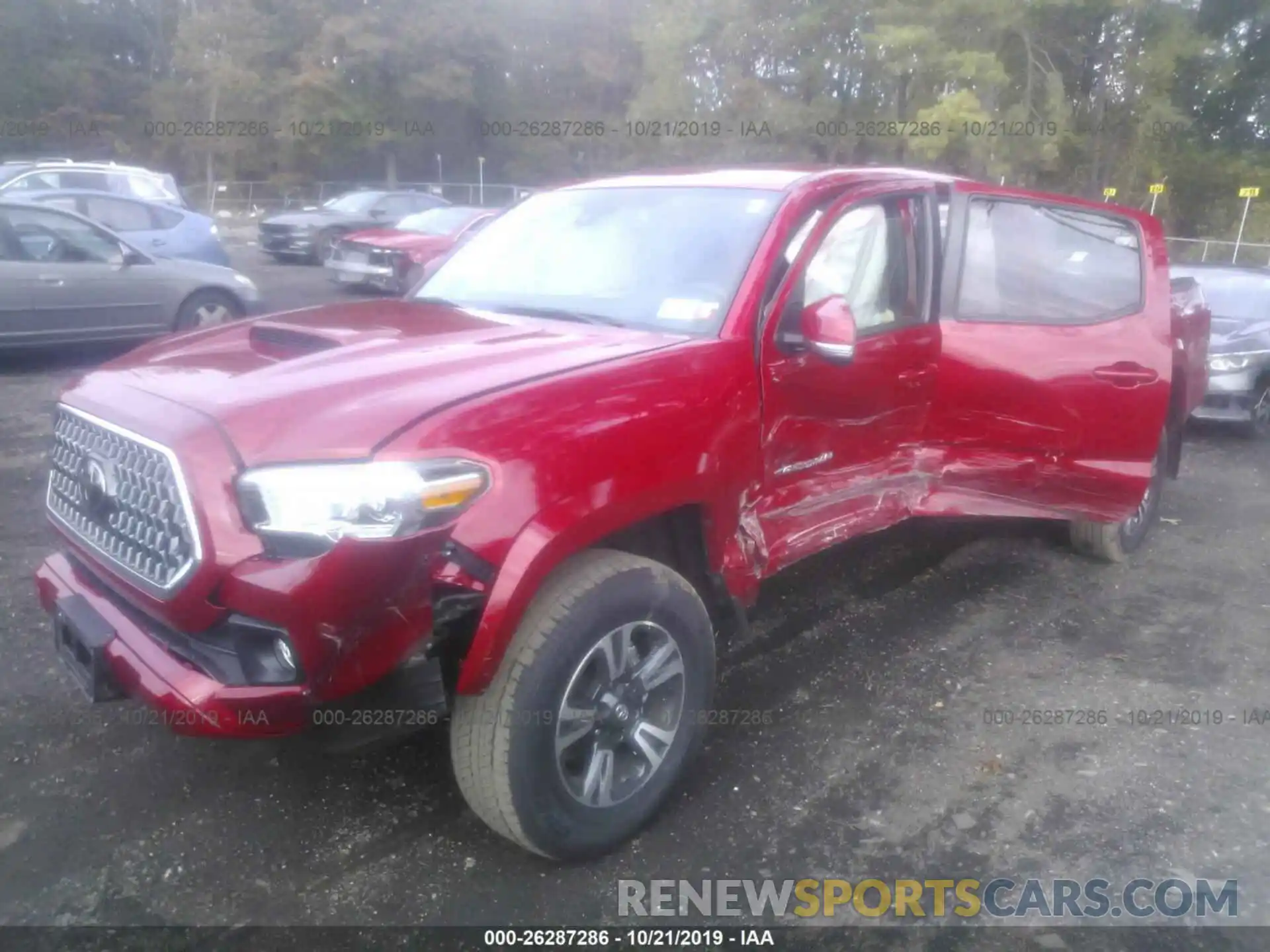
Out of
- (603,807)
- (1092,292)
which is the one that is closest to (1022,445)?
(1092,292)

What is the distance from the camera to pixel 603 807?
2850 mm

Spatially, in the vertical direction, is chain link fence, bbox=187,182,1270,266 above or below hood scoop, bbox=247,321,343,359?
below

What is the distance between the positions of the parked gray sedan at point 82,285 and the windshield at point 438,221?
696 centimetres

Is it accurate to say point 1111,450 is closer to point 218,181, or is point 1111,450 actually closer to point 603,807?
point 603,807

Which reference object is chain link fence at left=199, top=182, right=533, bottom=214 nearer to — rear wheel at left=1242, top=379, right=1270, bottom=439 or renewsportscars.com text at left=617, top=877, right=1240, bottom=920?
rear wheel at left=1242, top=379, right=1270, bottom=439

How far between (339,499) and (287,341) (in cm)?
90

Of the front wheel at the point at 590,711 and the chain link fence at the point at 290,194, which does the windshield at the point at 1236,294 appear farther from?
the chain link fence at the point at 290,194

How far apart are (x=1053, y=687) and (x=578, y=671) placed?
2.29 meters

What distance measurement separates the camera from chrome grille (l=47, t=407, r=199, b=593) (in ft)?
8.01

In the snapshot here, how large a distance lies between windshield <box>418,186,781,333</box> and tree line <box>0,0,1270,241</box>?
71.4 ft

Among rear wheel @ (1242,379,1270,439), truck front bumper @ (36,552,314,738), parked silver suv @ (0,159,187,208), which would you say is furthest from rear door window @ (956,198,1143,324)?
parked silver suv @ (0,159,187,208)

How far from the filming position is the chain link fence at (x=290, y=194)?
34500 millimetres

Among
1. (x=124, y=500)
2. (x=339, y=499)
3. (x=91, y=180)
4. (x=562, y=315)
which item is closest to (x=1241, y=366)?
(x=562, y=315)

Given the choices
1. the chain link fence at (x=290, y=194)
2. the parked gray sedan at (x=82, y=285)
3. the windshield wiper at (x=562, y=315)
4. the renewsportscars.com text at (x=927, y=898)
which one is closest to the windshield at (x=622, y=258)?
the windshield wiper at (x=562, y=315)
